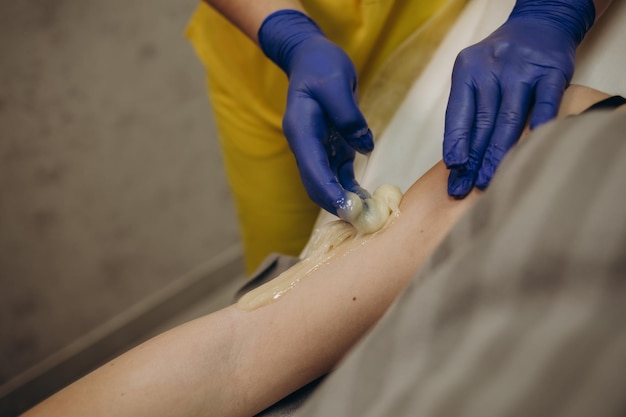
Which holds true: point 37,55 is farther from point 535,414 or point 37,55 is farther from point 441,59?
point 535,414

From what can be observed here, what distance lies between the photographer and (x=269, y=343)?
71 centimetres

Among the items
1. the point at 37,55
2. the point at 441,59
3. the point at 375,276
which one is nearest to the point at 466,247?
the point at 375,276

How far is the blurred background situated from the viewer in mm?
1469

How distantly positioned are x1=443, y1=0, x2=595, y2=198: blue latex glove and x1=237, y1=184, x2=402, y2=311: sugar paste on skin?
0.09m

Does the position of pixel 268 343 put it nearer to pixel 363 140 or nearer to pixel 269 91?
pixel 363 140

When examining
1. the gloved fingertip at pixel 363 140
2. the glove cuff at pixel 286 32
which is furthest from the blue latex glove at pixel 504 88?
the glove cuff at pixel 286 32

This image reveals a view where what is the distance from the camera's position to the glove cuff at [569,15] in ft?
2.67

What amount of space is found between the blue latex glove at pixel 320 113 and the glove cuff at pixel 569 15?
0.30 metres

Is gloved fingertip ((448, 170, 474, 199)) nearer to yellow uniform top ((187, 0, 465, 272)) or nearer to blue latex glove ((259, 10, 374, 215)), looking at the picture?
blue latex glove ((259, 10, 374, 215))

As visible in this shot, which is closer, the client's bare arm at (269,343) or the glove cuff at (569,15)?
the client's bare arm at (269,343)

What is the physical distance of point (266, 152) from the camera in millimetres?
1129

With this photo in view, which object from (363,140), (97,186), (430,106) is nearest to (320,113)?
(363,140)

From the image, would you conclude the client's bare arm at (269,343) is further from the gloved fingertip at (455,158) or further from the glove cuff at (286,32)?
the glove cuff at (286,32)

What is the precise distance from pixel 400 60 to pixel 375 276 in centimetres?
46
